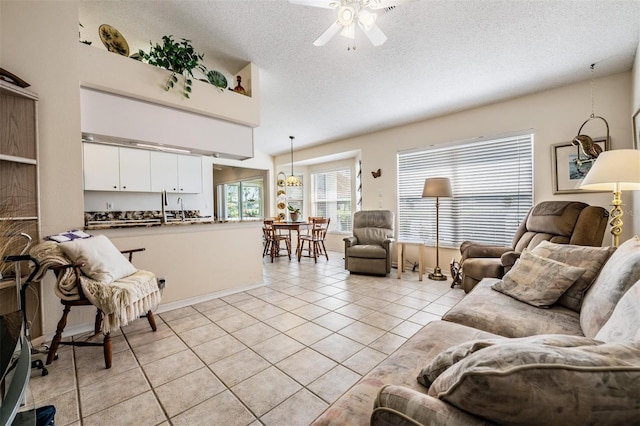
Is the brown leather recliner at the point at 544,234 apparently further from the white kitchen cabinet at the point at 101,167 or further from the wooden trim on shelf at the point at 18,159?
the white kitchen cabinet at the point at 101,167

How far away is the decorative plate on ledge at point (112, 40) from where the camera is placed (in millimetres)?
2463

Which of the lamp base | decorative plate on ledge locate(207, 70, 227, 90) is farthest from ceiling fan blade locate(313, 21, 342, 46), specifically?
the lamp base

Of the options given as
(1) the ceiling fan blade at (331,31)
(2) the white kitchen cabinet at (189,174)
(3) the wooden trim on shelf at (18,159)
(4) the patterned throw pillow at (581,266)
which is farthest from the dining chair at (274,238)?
(4) the patterned throw pillow at (581,266)

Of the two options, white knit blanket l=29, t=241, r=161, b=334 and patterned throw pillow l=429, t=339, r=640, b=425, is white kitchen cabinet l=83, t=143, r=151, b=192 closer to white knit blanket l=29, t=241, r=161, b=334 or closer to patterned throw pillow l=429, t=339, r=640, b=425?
white knit blanket l=29, t=241, r=161, b=334

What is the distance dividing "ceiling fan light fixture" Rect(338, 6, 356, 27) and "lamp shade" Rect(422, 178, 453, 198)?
2610 millimetres

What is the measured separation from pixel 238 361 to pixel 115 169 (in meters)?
4.10

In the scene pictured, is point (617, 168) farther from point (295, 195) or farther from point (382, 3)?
point (295, 195)

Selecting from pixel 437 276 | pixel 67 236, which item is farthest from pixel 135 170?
pixel 437 276

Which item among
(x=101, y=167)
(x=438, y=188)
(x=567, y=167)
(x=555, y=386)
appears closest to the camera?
(x=555, y=386)

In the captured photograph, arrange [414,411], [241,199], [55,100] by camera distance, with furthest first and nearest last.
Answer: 1. [241,199]
2. [55,100]
3. [414,411]

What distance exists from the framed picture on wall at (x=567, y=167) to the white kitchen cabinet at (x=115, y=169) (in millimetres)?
6083

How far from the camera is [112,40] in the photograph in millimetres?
2516

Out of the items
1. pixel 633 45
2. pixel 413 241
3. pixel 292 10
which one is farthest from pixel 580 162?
pixel 292 10

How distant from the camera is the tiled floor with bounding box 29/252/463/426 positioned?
1440 mm
